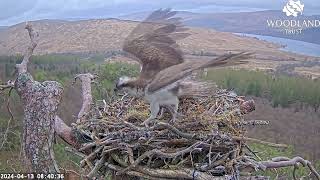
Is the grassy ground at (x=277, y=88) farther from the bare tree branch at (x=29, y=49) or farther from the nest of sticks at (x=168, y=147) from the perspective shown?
the bare tree branch at (x=29, y=49)

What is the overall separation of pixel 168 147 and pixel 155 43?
114 cm

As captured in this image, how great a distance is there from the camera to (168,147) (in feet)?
12.8

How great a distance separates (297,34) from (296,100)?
10309mm

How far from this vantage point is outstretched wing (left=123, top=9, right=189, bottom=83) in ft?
14.6

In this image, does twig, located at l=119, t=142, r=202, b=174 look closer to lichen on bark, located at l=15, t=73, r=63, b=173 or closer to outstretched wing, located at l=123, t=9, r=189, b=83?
lichen on bark, located at l=15, t=73, r=63, b=173

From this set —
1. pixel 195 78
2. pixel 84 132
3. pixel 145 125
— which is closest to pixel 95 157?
pixel 84 132

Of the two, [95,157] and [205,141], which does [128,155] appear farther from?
[205,141]

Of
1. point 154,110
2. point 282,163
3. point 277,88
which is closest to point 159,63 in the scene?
point 154,110

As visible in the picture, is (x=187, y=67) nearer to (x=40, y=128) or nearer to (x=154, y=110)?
(x=154, y=110)

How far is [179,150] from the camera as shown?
12.6ft

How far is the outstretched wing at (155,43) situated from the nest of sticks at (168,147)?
572 millimetres

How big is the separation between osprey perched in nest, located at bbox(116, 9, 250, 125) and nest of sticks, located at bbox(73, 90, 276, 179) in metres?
0.27

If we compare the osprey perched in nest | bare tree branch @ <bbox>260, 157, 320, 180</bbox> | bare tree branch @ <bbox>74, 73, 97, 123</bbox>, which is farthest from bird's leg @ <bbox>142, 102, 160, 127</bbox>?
bare tree branch @ <bbox>260, 157, 320, 180</bbox>

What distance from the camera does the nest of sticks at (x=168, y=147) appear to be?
3688mm
